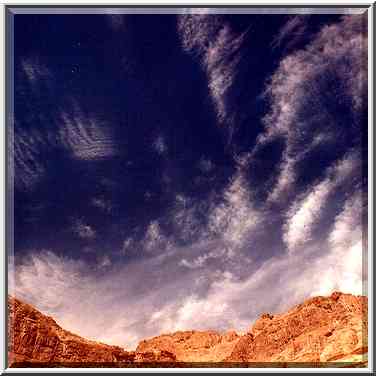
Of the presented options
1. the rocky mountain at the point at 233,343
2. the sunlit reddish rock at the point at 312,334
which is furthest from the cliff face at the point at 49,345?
the sunlit reddish rock at the point at 312,334

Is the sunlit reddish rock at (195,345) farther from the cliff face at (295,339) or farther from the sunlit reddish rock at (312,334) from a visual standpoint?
the sunlit reddish rock at (312,334)

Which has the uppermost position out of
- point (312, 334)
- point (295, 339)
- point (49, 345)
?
point (312, 334)

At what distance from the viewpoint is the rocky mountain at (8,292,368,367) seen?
28.2ft

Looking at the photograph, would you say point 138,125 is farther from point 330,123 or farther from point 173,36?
point 330,123

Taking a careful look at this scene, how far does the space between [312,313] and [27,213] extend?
930 centimetres

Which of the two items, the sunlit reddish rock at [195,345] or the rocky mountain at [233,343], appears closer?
the rocky mountain at [233,343]

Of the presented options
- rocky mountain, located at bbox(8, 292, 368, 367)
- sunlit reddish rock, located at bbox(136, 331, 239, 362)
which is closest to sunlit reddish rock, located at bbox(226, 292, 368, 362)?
rocky mountain, located at bbox(8, 292, 368, 367)

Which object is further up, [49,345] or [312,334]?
[312,334]

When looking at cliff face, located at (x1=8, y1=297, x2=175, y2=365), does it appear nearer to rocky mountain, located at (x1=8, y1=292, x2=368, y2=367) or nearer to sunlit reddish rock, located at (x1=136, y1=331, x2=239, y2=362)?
rocky mountain, located at (x1=8, y1=292, x2=368, y2=367)

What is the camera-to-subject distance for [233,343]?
9.88 m

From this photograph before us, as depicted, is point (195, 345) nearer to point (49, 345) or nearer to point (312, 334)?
point (49, 345)

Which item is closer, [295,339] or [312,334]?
[295,339]

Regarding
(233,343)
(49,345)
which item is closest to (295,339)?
(233,343)

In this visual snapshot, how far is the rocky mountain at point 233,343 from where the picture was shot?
860cm
